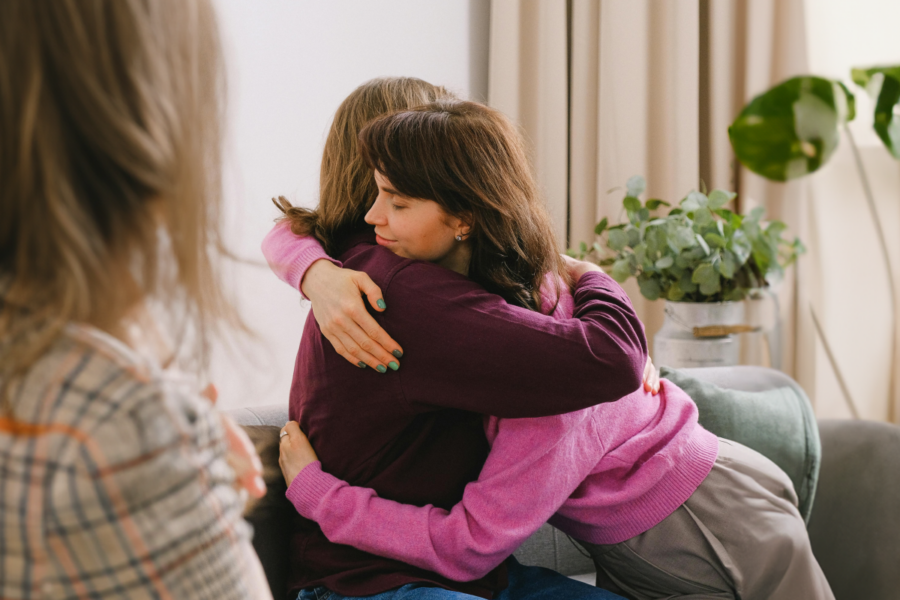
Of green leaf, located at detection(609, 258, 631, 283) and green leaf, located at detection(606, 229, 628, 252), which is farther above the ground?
green leaf, located at detection(606, 229, 628, 252)

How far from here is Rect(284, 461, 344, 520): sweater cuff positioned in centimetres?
98

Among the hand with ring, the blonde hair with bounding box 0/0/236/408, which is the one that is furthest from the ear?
the blonde hair with bounding box 0/0/236/408

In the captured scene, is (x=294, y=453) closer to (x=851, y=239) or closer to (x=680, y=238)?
(x=680, y=238)

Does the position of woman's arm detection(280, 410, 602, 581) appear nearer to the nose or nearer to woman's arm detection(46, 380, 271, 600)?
the nose

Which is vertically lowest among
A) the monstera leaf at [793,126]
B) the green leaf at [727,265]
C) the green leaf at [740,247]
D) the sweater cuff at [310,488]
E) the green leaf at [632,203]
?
the sweater cuff at [310,488]

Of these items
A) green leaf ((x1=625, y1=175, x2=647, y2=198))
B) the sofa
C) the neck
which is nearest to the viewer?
the neck

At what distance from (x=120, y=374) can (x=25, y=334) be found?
51 mm

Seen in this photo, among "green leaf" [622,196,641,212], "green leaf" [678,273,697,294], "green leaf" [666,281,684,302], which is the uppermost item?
"green leaf" [622,196,641,212]

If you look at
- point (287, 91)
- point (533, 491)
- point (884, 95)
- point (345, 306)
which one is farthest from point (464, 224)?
point (287, 91)

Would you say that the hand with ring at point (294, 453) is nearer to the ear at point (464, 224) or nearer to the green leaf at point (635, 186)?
the ear at point (464, 224)

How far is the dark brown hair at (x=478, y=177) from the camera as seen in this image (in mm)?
930

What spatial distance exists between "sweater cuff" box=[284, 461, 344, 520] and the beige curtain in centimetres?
129

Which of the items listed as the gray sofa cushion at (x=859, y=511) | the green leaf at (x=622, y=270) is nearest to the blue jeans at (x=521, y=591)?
the gray sofa cushion at (x=859, y=511)

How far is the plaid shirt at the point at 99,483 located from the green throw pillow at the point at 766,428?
1.17 metres
